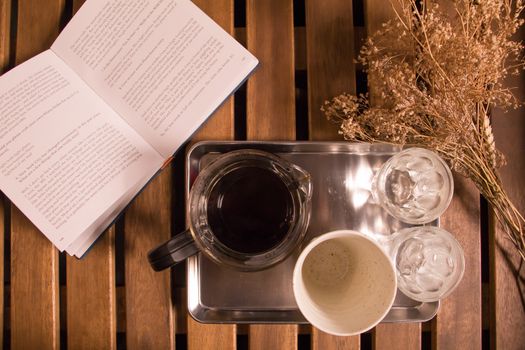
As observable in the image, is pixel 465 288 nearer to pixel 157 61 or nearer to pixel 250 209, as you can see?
pixel 250 209

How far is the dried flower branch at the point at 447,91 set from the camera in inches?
21.5

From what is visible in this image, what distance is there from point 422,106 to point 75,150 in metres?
0.51

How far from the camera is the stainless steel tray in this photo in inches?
25.5

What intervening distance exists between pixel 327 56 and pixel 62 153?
17.1 inches

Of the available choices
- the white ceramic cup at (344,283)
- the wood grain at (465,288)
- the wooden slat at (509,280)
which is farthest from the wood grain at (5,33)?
the wooden slat at (509,280)

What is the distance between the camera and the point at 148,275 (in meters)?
0.68

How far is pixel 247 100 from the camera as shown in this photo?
685 millimetres

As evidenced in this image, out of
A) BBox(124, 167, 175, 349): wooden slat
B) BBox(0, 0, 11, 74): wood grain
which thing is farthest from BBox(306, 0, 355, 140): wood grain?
BBox(0, 0, 11, 74): wood grain

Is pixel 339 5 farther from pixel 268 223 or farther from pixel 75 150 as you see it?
pixel 75 150

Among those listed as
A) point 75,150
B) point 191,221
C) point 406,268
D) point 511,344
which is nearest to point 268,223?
point 191,221

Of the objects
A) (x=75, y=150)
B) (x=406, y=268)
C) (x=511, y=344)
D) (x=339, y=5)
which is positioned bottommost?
(x=511, y=344)

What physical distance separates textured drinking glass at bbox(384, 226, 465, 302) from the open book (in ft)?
1.12

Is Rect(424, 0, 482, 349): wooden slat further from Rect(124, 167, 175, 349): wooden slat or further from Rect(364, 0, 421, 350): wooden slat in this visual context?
Rect(124, 167, 175, 349): wooden slat

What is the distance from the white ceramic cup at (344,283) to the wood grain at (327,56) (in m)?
0.18
